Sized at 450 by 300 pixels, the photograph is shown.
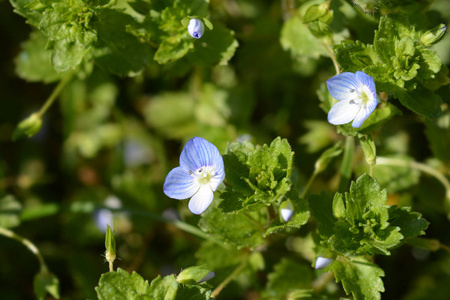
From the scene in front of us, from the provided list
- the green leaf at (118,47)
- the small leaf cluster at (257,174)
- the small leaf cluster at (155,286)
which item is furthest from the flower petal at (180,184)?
the green leaf at (118,47)

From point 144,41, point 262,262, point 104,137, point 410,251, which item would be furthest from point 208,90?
point 410,251

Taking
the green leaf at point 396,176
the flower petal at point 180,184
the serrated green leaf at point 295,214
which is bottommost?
the green leaf at point 396,176

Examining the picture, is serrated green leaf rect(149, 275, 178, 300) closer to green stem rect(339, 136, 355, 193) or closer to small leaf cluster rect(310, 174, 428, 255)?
small leaf cluster rect(310, 174, 428, 255)

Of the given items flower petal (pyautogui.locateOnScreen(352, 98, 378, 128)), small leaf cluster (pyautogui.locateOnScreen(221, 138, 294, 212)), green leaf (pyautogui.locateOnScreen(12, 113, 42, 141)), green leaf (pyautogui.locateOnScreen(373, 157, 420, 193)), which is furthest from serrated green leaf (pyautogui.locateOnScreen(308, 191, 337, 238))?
green leaf (pyautogui.locateOnScreen(12, 113, 42, 141))

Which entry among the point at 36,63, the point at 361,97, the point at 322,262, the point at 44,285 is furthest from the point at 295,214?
the point at 36,63

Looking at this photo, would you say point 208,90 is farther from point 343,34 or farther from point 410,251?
point 410,251

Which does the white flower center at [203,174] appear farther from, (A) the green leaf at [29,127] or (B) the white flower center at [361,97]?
(A) the green leaf at [29,127]
